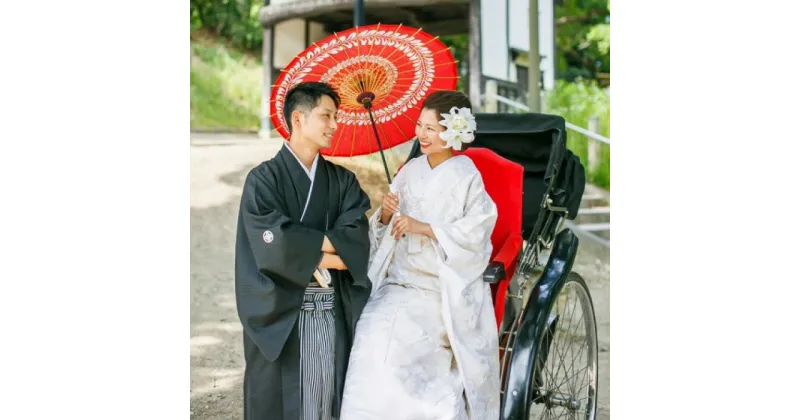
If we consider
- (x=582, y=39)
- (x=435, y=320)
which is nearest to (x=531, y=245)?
(x=435, y=320)

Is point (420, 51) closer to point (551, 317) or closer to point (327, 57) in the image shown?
point (327, 57)

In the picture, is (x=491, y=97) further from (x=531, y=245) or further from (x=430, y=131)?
(x=430, y=131)

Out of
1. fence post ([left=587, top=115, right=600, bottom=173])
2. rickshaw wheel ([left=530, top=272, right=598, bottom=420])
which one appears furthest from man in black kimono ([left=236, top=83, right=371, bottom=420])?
fence post ([left=587, top=115, right=600, bottom=173])

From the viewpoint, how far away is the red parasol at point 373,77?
3367 millimetres

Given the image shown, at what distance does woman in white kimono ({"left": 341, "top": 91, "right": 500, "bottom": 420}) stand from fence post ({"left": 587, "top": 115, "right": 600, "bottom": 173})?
6.30 feet

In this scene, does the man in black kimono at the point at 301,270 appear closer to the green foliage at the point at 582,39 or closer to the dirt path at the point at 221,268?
the dirt path at the point at 221,268

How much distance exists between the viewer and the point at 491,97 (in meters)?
5.45

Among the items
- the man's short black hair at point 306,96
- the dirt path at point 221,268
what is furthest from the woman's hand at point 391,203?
the dirt path at point 221,268

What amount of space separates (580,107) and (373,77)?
2182 millimetres

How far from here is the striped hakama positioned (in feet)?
10.1

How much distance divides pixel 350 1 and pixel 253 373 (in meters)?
3.02

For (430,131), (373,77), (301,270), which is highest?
(373,77)

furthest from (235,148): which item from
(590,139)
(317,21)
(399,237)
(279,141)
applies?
(399,237)

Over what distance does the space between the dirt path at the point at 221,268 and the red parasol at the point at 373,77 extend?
1.77m
